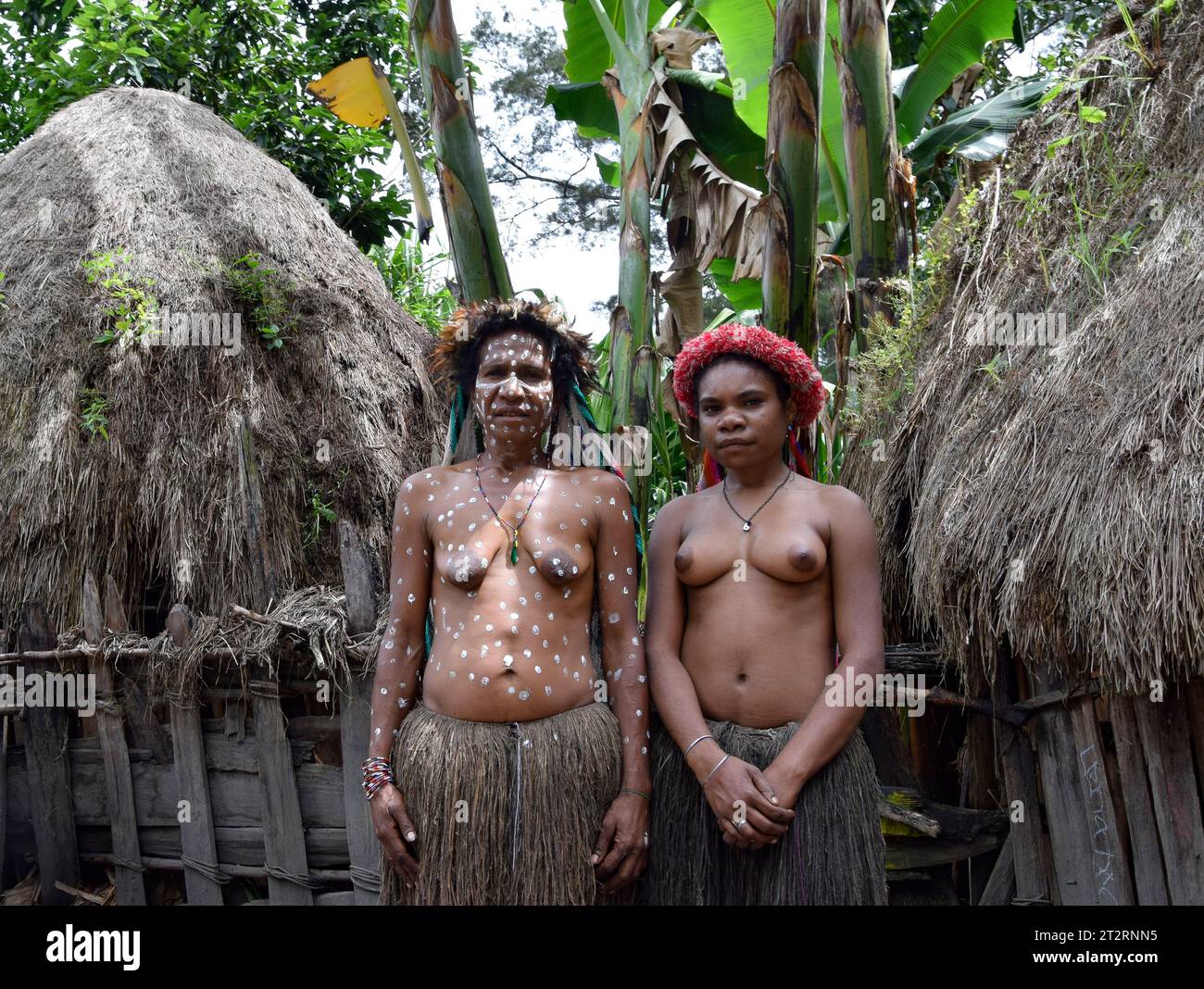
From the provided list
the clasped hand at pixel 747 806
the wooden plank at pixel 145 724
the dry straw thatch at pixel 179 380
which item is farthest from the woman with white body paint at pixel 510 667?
the wooden plank at pixel 145 724

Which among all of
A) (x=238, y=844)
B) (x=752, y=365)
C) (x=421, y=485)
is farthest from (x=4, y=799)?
(x=752, y=365)

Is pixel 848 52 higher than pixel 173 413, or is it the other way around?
pixel 848 52

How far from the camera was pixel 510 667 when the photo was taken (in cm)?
275

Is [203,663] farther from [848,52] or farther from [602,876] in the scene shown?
[848,52]

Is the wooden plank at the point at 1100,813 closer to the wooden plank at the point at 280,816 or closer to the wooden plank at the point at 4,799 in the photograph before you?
the wooden plank at the point at 280,816

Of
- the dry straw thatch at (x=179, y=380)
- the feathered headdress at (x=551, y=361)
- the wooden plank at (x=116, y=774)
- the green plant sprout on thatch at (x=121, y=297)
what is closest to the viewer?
the feathered headdress at (x=551, y=361)

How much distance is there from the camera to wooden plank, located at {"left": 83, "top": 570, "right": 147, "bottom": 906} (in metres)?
3.97

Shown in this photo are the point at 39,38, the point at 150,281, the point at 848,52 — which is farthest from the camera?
the point at 39,38

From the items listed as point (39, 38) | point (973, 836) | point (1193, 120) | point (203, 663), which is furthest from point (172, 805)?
point (39, 38)

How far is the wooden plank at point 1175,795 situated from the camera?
3123 millimetres

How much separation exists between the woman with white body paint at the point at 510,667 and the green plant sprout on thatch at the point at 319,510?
2.03 meters

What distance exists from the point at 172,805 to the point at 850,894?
8.38 ft

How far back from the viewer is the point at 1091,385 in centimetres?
345

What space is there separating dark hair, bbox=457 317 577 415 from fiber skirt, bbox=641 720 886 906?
108 centimetres
